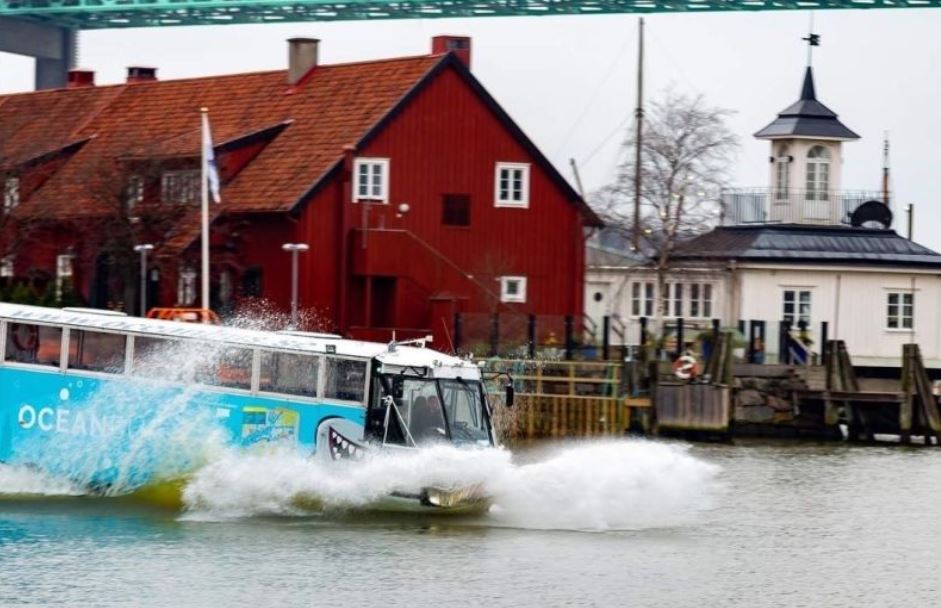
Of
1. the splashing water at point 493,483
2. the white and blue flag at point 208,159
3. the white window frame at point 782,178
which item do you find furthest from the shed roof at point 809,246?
the splashing water at point 493,483

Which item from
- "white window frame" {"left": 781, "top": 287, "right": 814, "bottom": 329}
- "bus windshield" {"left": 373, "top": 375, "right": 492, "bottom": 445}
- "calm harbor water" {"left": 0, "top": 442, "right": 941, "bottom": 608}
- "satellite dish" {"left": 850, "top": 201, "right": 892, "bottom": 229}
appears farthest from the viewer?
"satellite dish" {"left": 850, "top": 201, "right": 892, "bottom": 229}

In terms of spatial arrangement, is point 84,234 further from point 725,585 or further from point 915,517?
point 725,585

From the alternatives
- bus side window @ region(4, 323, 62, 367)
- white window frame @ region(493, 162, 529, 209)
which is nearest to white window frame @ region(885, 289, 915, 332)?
white window frame @ region(493, 162, 529, 209)

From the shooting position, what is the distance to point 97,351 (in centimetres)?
3303

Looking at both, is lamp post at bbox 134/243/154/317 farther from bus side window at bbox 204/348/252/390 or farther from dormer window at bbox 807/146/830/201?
dormer window at bbox 807/146/830/201

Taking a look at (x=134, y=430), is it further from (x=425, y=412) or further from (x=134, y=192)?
(x=134, y=192)

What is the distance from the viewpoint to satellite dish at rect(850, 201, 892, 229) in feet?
249

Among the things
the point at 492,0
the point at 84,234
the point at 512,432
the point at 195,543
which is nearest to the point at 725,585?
the point at 195,543

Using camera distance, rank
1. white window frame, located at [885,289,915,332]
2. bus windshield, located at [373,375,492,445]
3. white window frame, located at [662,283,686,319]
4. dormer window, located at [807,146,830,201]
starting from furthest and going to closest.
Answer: dormer window, located at [807,146,830,201]
white window frame, located at [885,289,915,332]
white window frame, located at [662,283,686,319]
bus windshield, located at [373,375,492,445]

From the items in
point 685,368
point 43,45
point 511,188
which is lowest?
point 685,368

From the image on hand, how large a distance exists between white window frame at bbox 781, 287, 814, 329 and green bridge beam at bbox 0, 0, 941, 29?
1559 inches

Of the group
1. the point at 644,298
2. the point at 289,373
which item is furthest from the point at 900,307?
the point at 289,373

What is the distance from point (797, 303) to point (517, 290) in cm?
1323

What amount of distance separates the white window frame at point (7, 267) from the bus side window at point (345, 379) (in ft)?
94.3
